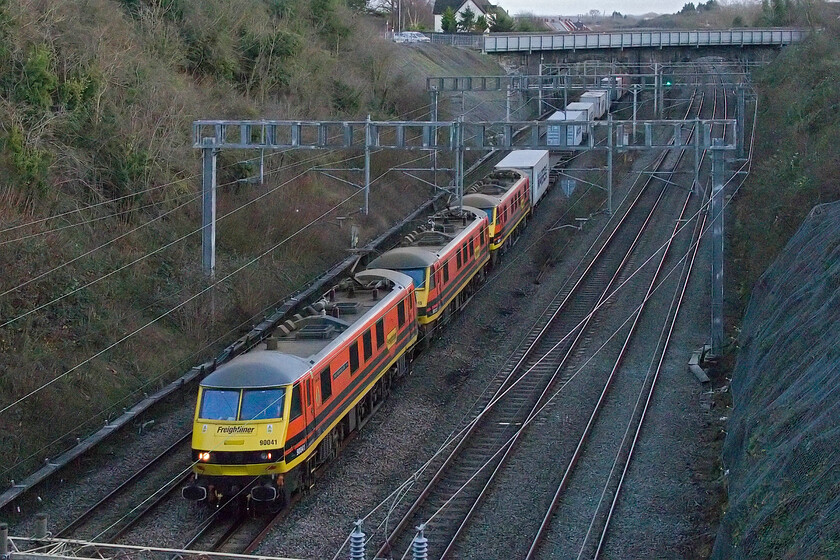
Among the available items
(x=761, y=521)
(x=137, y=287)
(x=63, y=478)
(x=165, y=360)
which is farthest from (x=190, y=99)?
(x=761, y=521)

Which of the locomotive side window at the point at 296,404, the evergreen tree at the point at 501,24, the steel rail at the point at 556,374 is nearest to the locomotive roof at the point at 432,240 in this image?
the steel rail at the point at 556,374

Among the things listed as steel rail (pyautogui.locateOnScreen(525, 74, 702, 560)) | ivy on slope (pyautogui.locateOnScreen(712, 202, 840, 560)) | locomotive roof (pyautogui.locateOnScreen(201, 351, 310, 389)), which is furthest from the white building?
locomotive roof (pyautogui.locateOnScreen(201, 351, 310, 389))

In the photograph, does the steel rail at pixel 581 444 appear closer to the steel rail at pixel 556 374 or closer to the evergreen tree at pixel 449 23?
the steel rail at pixel 556 374

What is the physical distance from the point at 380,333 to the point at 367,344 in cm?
85

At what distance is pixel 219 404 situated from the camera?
1437cm

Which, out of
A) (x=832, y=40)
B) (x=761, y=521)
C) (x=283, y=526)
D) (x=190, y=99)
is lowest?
(x=283, y=526)

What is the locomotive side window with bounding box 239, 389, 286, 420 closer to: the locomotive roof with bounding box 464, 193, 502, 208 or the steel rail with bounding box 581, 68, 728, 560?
the steel rail with bounding box 581, 68, 728, 560

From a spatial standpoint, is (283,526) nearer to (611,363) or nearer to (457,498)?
(457,498)

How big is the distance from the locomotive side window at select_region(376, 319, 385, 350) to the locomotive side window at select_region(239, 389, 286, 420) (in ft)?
14.3

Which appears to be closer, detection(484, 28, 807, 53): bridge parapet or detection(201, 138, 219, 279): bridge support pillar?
detection(201, 138, 219, 279): bridge support pillar

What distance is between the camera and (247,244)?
89.9 feet

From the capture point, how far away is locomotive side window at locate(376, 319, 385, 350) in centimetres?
1847

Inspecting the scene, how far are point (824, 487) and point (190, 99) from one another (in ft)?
76.1

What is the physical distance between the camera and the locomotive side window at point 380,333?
60.6ft
